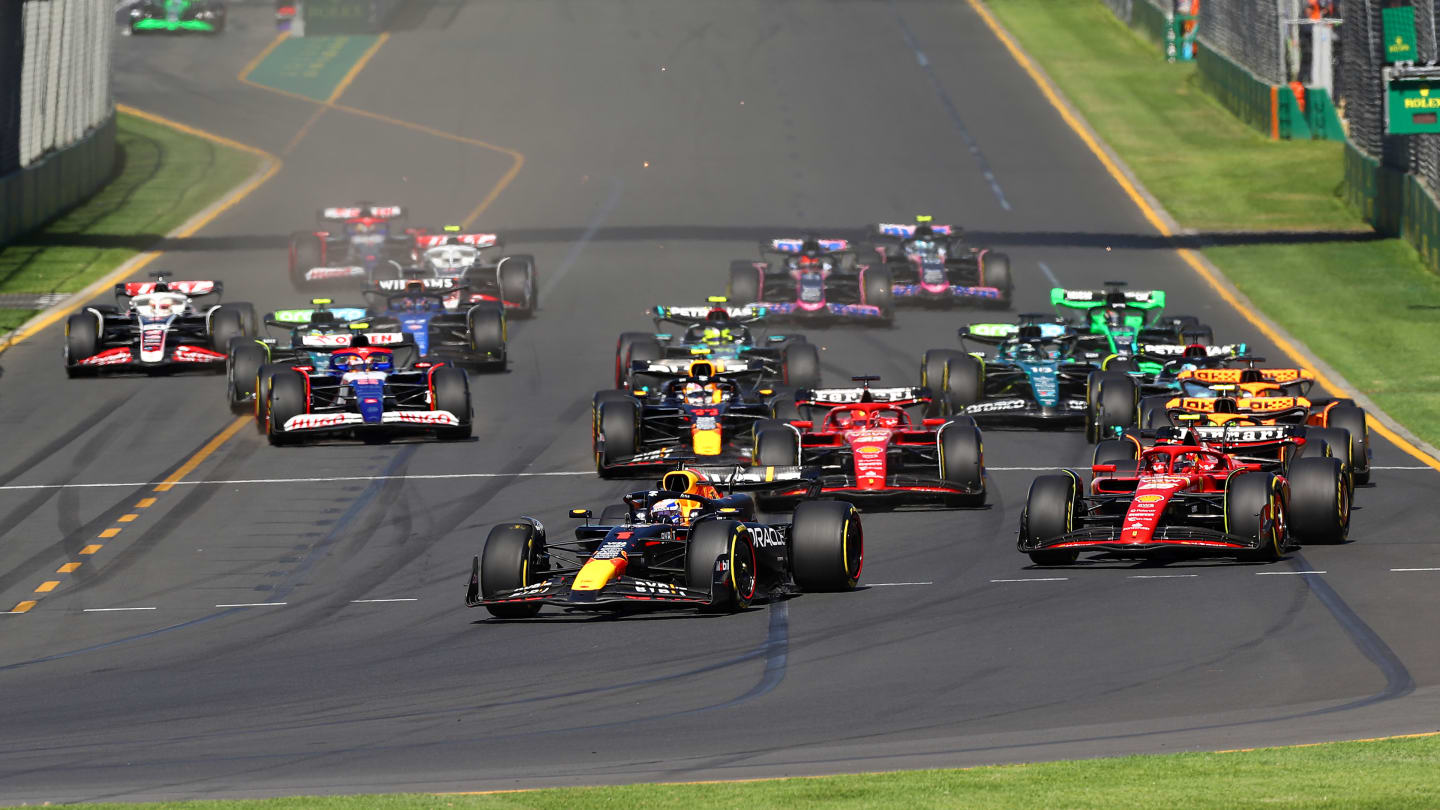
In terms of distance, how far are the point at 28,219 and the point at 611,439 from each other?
2634 centimetres

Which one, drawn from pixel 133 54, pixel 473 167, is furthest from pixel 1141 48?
pixel 133 54

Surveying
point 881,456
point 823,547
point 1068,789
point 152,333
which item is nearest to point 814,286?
point 152,333

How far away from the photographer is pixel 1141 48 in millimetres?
73625

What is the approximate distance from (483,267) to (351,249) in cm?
376

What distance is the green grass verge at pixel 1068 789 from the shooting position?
12.2 meters

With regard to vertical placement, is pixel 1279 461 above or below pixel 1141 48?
below

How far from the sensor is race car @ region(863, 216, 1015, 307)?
4138 centimetres

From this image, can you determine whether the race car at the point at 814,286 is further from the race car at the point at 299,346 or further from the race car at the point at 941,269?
the race car at the point at 299,346

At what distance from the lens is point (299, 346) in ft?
102

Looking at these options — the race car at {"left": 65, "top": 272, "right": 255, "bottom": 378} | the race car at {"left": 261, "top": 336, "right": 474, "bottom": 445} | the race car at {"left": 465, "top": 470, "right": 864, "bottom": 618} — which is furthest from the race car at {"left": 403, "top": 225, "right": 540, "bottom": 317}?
the race car at {"left": 465, "top": 470, "right": 864, "bottom": 618}

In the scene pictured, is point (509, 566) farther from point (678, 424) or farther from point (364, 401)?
point (364, 401)

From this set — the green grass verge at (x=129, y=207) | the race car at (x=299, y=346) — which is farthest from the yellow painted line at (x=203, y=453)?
the green grass verge at (x=129, y=207)

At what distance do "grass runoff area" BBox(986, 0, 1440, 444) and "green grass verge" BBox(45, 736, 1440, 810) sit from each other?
18141 mm

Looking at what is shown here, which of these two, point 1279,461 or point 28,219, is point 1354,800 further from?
point 28,219
